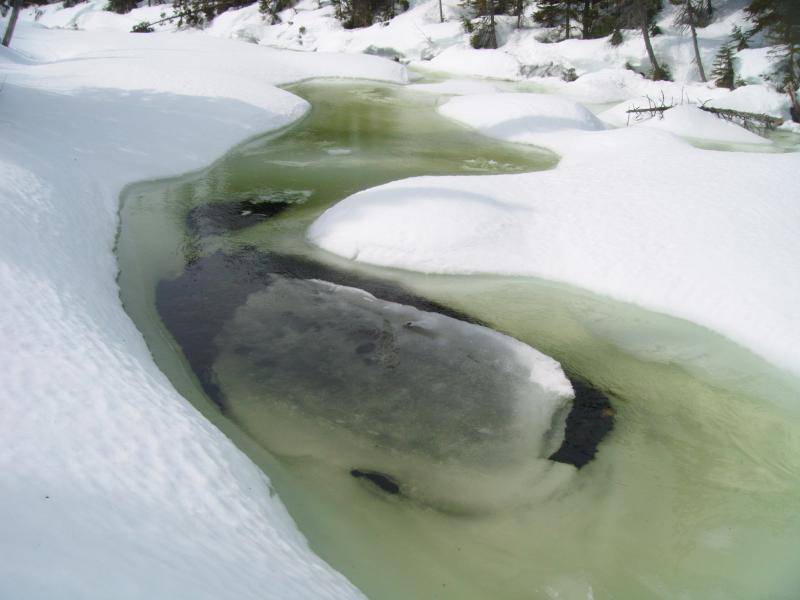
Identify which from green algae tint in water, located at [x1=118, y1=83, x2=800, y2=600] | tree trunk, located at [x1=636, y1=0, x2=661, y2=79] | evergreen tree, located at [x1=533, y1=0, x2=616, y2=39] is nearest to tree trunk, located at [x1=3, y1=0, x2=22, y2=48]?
green algae tint in water, located at [x1=118, y1=83, x2=800, y2=600]

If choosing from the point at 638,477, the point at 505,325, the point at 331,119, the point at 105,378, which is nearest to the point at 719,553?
the point at 638,477

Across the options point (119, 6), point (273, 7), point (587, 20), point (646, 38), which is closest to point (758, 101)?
point (646, 38)

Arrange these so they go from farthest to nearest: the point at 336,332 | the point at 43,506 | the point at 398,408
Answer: the point at 336,332, the point at 398,408, the point at 43,506

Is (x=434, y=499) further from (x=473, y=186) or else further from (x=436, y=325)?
(x=473, y=186)

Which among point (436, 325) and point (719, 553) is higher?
point (436, 325)

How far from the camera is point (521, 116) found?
1445 cm

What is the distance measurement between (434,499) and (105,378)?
2.29 m

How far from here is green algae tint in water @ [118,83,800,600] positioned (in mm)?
3369

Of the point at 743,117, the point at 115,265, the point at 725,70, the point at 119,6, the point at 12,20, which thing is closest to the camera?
the point at 115,265

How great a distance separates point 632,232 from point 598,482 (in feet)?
13.0

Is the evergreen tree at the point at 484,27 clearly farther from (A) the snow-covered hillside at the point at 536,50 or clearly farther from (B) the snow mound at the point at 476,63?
(B) the snow mound at the point at 476,63

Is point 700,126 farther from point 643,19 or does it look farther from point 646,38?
point 643,19

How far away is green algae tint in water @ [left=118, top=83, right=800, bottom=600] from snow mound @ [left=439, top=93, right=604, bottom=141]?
27.1 feet

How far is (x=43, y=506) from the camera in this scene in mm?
2605
